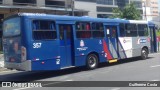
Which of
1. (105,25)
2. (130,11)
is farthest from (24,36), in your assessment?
(130,11)

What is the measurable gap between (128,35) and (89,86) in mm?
8848

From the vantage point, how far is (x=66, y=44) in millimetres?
14711

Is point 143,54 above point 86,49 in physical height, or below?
below

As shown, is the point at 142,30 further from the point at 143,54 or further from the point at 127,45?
the point at 127,45

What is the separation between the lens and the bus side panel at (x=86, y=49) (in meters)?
15.2

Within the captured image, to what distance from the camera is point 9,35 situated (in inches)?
552

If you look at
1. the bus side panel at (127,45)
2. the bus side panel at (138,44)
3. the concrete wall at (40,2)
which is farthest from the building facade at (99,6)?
the bus side panel at (127,45)

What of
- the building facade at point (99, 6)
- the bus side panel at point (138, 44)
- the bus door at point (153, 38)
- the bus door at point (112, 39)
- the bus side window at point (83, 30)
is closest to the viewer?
the bus side window at point (83, 30)

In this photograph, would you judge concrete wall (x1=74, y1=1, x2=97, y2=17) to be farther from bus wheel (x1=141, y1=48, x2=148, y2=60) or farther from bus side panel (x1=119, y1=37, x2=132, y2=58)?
bus side panel (x1=119, y1=37, x2=132, y2=58)

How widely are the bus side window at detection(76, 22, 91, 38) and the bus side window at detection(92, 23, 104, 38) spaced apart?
420mm

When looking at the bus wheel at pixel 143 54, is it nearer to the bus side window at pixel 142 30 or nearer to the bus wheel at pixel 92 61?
the bus side window at pixel 142 30

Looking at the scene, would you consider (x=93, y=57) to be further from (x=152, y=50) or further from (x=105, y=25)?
(x=152, y=50)

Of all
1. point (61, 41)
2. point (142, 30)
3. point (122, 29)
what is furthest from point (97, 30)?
point (142, 30)

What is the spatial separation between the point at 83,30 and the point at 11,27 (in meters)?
3.81
